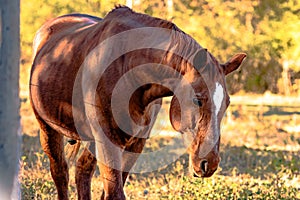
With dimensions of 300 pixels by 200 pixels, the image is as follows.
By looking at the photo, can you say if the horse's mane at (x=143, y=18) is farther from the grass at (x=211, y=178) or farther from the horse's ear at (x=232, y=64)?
the grass at (x=211, y=178)

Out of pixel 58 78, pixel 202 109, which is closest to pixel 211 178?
pixel 58 78

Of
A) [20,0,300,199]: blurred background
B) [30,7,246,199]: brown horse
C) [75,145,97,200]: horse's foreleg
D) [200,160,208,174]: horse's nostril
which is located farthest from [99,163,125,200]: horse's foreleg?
[20,0,300,199]: blurred background

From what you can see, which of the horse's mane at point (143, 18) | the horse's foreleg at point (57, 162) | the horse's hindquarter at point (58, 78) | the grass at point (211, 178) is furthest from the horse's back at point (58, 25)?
the grass at point (211, 178)

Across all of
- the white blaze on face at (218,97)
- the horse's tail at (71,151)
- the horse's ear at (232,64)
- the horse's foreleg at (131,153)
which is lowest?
the horse's tail at (71,151)

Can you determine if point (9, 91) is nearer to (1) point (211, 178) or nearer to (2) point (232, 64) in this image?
(2) point (232, 64)

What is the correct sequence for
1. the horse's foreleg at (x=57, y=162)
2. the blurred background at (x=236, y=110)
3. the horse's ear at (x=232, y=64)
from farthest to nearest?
1. the blurred background at (x=236, y=110)
2. the horse's foreleg at (x=57, y=162)
3. the horse's ear at (x=232, y=64)

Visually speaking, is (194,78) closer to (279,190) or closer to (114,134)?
(114,134)

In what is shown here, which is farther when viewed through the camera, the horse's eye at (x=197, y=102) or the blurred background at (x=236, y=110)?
the blurred background at (x=236, y=110)

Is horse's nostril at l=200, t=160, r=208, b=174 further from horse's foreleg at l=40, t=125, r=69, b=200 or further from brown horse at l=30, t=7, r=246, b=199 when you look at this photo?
horse's foreleg at l=40, t=125, r=69, b=200

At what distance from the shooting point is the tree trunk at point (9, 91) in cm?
381

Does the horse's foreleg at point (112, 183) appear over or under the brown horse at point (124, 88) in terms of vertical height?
under

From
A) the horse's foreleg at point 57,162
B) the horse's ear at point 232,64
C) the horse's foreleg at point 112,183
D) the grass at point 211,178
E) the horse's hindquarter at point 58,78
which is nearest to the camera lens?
the horse's ear at point 232,64

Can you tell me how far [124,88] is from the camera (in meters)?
4.79

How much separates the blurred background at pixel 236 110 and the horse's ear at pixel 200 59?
9.35 feet
